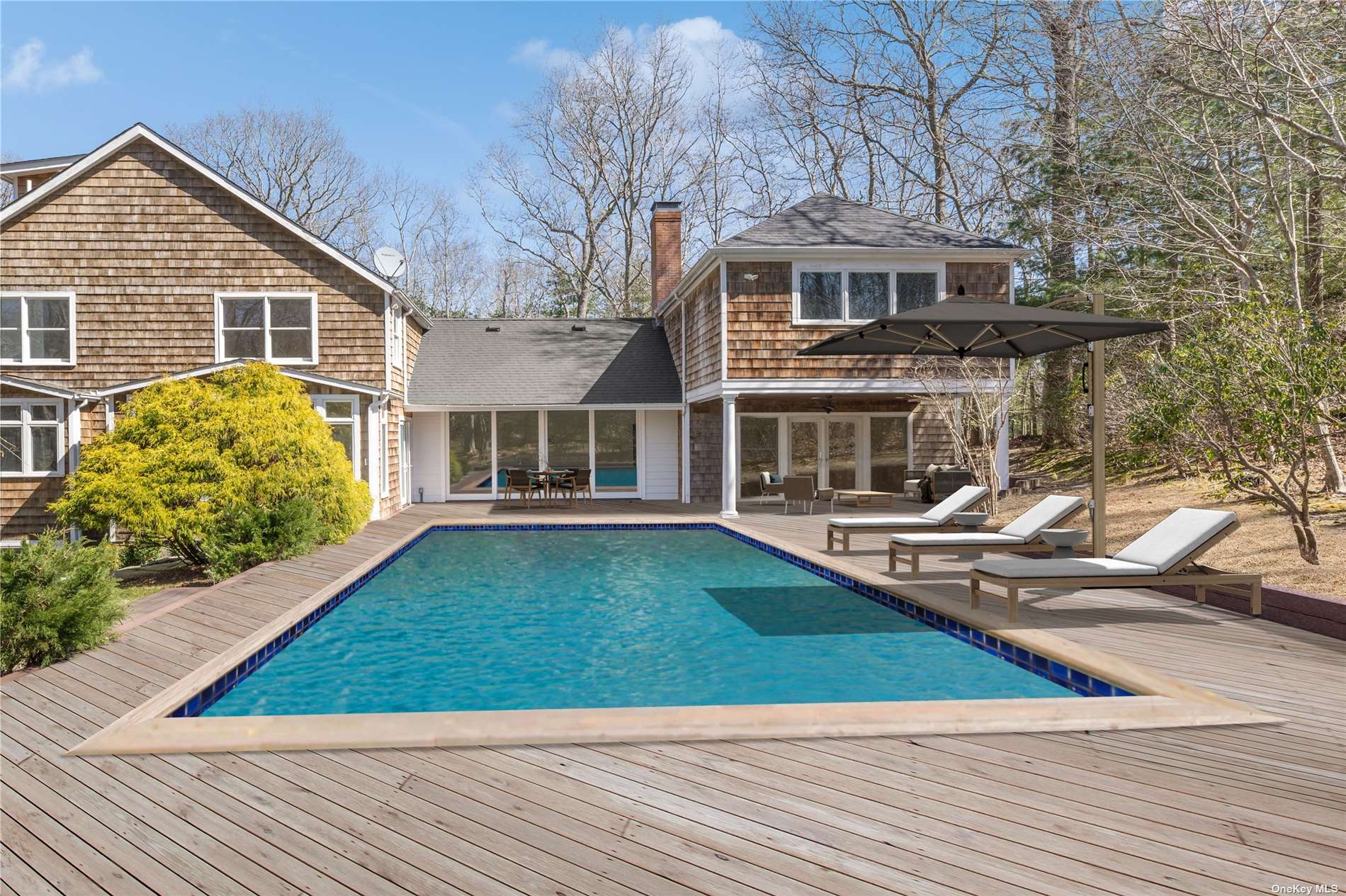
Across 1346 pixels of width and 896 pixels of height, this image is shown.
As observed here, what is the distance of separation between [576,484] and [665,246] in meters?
6.61

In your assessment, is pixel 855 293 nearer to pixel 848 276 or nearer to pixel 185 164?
pixel 848 276

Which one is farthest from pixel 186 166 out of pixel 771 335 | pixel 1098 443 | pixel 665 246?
pixel 1098 443

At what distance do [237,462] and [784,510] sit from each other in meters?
9.41

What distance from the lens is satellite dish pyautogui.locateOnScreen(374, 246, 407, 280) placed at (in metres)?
16.5

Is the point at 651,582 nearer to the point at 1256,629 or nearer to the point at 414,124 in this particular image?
the point at 1256,629

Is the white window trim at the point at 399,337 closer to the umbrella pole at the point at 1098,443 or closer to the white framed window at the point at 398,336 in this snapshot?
the white framed window at the point at 398,336

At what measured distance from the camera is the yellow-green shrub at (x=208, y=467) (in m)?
9.02

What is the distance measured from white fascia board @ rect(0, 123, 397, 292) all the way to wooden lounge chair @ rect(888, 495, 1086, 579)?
1125 centimetres

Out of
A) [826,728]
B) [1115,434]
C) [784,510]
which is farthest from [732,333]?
[826,728]

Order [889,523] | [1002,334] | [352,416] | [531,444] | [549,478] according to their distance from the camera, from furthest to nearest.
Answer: [531,444]
[549,478]
[352,416]
[889,523]
[1002,334]

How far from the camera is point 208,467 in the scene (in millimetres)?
9461

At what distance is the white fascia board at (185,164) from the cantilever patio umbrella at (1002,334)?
9786 millimetres

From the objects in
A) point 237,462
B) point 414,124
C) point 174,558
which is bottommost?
point 174,558

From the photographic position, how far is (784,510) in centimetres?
1530
